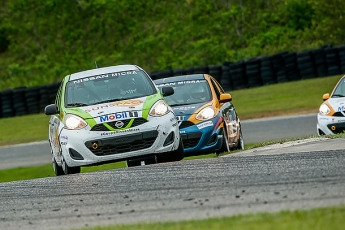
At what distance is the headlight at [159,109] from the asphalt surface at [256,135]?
748 centimetres

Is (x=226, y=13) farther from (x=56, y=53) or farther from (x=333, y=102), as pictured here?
(x=333, y=102)

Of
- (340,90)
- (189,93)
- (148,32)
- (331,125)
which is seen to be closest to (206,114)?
(189,93)

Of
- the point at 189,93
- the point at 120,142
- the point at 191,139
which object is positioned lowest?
the point at 191,139

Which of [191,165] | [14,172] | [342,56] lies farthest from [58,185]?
[342,56]

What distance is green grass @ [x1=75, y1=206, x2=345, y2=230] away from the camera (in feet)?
20.2

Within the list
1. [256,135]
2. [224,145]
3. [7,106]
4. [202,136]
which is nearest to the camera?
[202,136]

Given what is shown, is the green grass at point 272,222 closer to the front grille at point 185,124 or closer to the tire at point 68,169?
the tire at point 68,169

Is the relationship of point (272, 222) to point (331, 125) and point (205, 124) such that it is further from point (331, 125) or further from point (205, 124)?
point (331, 125)

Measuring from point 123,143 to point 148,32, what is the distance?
30990 mm

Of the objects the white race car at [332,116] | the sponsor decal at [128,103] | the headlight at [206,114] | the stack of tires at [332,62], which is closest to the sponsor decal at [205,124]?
the headlight at [206,114]

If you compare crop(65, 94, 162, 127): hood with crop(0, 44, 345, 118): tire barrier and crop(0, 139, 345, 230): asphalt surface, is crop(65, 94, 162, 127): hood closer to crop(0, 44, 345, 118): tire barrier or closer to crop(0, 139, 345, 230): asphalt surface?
crop(0, 139, 345, 230): asphalt surface

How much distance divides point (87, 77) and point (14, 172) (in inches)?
237

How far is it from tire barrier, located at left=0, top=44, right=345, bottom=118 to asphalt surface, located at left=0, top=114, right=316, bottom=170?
21.5 feet

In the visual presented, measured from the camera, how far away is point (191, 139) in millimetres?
14703
